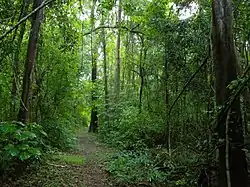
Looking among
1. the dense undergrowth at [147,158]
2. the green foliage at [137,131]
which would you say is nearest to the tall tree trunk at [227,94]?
the dense undergrowth at [147,158]

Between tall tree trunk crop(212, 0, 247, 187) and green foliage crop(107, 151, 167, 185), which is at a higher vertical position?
tall tree trunk crop(212, 0, 247, 187)

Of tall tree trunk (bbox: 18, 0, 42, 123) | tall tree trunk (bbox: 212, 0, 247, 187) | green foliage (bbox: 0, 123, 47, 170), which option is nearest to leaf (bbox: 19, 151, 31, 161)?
green foliage (bbox: 0, 123, 47, 170)

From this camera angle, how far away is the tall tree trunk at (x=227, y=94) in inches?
199

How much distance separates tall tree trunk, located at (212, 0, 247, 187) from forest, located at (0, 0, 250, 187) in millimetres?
16

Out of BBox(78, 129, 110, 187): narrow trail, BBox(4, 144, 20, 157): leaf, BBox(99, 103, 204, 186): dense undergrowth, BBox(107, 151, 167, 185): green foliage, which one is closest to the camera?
BBox(4, 144, 20, 157): leaf

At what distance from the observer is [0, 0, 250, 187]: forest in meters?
5.30

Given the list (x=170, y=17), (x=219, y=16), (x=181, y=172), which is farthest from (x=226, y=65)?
(x=170, y=17)

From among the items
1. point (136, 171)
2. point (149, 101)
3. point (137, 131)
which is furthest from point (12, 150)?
→ point (149, 101)

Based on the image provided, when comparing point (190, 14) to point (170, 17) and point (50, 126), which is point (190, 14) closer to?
point (170, 17)

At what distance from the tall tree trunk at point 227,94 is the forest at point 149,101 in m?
0.02

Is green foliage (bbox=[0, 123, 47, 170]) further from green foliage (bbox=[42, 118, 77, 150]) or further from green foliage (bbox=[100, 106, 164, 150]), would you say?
green foliage (bbox=[100, 106, 164, 150])

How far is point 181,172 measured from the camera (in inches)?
300

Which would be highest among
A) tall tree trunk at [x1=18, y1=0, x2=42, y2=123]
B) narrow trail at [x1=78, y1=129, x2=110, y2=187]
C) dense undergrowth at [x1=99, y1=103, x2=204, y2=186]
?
tall tree trunk at [x1=18, y1=0, x2=42, y2=123]

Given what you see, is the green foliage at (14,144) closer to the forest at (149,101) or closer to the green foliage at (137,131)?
the forest at (149,101)
